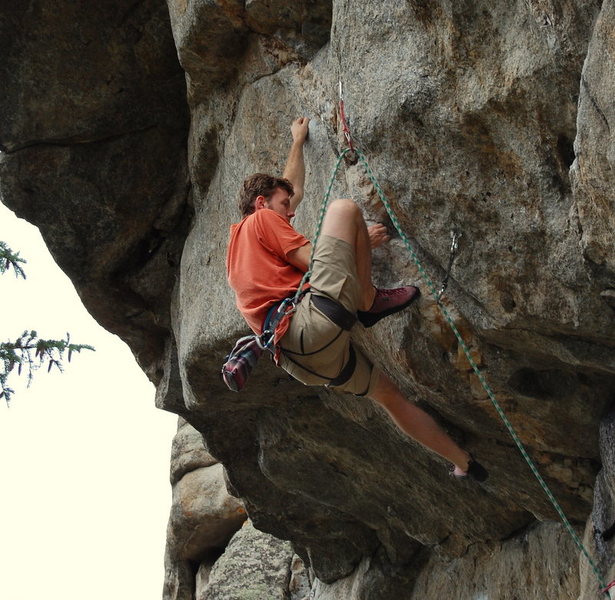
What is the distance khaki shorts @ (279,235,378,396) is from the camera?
6180 millimetres

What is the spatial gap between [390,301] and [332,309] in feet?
1.34

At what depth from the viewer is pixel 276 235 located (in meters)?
6.58

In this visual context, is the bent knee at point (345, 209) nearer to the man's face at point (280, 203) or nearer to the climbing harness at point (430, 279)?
the climbing harness at point (430, 279)

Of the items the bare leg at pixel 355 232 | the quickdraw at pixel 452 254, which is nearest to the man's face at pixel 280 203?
the bare leg at pixel 355 232

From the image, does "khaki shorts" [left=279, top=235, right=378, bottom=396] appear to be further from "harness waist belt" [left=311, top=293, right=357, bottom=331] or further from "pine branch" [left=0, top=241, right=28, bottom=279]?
"pine branch" [left=0, top=241, right=28, bottom=279]

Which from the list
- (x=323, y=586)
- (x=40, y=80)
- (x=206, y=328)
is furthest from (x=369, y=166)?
(x=323, y=586)

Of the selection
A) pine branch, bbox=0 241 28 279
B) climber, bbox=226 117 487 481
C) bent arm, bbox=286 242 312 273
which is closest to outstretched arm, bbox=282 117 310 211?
climber, bbox=226 117 487 481

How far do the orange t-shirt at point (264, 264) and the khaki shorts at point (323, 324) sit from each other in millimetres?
272

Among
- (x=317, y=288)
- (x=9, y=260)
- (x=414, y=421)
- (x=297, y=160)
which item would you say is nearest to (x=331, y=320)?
(x=317, y=288)

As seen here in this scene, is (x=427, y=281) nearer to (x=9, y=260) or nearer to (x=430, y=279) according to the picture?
(x=430, y=279)

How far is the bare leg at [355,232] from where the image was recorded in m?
6.21

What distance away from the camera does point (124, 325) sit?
10.3 metres

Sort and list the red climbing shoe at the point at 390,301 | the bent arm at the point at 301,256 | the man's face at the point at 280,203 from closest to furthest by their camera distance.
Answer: the red climbing shoe at the point at 390,301
the bent arm at the point at 301,256
the man's face at the point at 280,203

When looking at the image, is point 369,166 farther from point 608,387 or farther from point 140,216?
point 140,216
